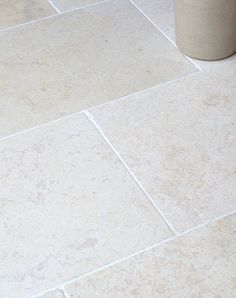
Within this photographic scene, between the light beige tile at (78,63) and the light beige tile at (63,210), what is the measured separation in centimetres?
11

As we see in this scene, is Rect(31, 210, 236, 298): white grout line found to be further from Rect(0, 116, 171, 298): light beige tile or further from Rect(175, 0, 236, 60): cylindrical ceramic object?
Rect(175, 0, 236, 60): cylindrical ceramic object

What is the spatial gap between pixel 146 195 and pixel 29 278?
324 mm

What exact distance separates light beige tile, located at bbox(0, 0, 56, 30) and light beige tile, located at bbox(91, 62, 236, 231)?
21.6 inches

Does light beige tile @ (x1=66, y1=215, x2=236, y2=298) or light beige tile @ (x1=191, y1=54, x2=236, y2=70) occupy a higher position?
light beige tile @ (x1=191, y1=54, x2=236, y2=70)

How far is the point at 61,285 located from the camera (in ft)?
3.99

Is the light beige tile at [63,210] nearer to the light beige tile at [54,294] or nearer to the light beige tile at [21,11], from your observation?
the light beige tile at [54,294]

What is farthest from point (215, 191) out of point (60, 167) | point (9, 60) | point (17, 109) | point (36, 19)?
point (36, 19)

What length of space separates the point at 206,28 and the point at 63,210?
2.20 ft

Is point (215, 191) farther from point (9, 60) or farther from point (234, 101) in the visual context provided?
point (9, 60)

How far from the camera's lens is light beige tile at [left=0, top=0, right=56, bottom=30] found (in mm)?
1987

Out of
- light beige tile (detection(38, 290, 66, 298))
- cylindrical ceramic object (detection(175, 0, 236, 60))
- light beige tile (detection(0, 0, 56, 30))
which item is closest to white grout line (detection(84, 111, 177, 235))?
light beige tile (detection(38, 290, 66, 298))

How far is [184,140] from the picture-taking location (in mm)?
1501

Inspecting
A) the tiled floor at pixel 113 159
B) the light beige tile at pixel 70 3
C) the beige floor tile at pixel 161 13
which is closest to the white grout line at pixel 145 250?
the tiled floor at pixel 113 159

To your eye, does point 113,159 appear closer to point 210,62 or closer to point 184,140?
point 184,140
